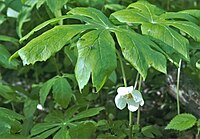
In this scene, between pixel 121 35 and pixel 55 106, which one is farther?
pixel 55 106

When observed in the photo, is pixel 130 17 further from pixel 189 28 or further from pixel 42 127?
pixel 42 127

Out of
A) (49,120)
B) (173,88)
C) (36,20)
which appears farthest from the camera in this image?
(36,20)

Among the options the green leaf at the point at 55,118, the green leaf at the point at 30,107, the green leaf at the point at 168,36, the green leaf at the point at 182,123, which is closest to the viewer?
the green leaf at the point at 168,36

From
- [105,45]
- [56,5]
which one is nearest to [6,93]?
[56,5]

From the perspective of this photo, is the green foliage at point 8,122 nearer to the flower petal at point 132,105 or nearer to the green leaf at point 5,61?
the green leaf at point 5,61

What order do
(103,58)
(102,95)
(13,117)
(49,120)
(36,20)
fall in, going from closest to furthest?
(103,58) < (13,117) < (49,120) < (102,95) < (36,20)

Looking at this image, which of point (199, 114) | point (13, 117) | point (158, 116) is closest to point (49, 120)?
point (13, 117)

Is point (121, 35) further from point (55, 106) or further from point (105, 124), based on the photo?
point (55, 106)

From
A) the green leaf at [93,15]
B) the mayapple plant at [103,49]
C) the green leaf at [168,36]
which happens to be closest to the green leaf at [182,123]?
the mayapple plant at [103,49]
